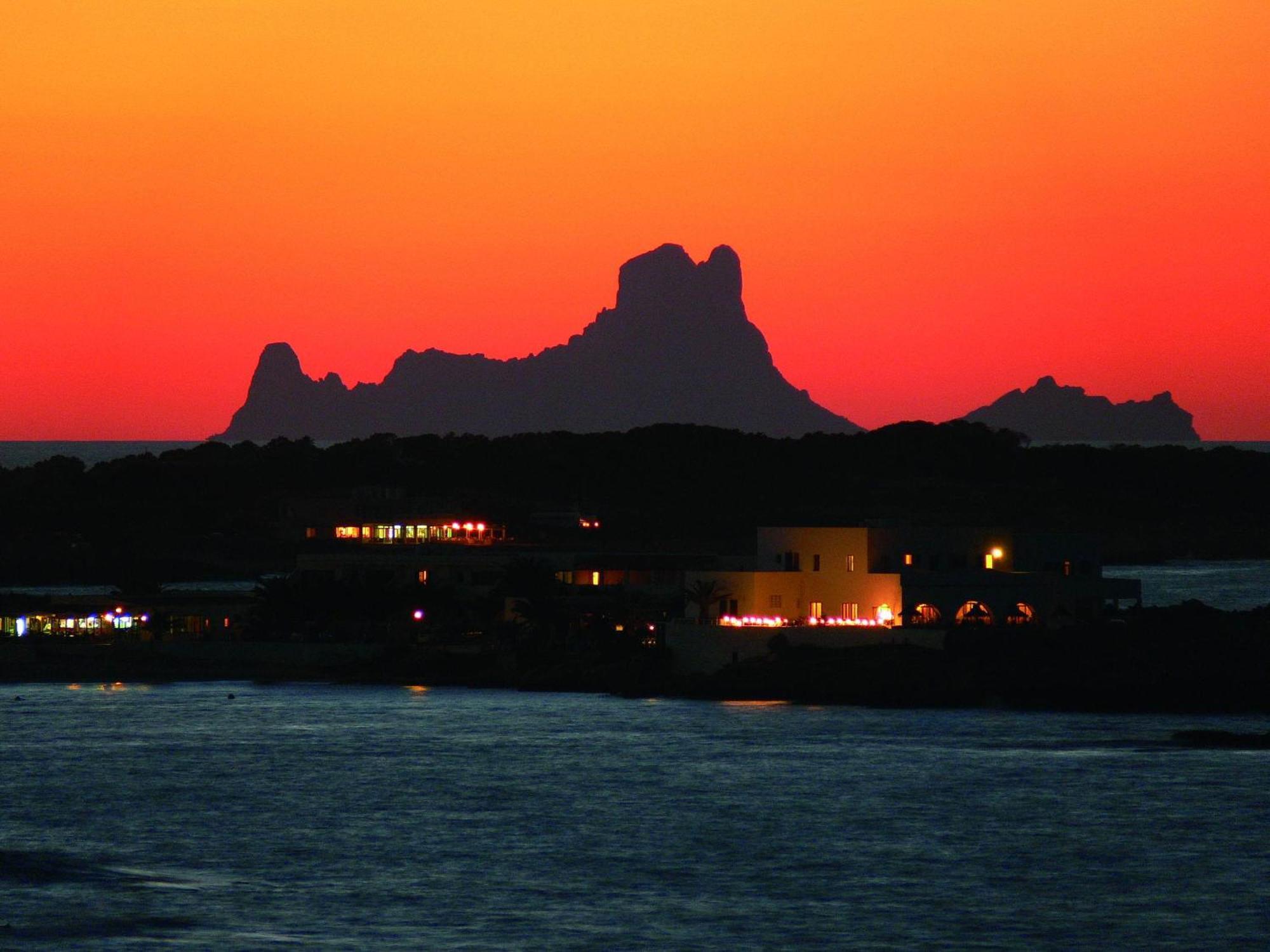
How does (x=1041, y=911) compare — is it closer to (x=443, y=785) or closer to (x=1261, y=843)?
(x=1261, y=843)

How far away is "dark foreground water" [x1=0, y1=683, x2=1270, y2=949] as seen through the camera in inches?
1761

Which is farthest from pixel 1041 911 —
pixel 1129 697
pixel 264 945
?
pixel 1129 697

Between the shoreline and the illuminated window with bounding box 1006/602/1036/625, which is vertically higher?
the illuminated window with bounding box 1006/602/1036/625

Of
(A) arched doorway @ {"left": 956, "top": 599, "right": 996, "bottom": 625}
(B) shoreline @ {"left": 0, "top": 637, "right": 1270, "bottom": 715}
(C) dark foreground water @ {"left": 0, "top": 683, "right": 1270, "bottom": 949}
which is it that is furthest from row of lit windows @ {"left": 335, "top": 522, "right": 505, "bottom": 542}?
(C) dark foreground water @ {"left": 0, "top": 683, "right": 1270, "bottom": 949}

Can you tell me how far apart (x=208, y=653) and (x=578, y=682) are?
2215 cm

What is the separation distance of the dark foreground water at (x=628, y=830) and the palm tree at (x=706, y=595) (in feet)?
27.5

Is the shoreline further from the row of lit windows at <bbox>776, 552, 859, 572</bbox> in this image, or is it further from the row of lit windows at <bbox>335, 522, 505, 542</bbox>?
the row of lit windows at <bbox>335, 522, 505, 542</bbox>

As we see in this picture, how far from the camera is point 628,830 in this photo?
190 ft

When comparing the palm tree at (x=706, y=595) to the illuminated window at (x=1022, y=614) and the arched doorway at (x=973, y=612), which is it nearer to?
the arched doorway at (x=973, y=612)

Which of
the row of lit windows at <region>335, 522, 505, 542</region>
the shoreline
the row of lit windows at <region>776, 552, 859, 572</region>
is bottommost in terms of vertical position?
the shoreline

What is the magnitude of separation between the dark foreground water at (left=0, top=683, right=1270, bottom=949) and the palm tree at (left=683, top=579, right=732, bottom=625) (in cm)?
839

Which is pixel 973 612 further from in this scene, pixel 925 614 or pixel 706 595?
pixel 706 595

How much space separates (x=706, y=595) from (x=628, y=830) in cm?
3800

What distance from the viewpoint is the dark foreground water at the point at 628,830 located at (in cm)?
4472
